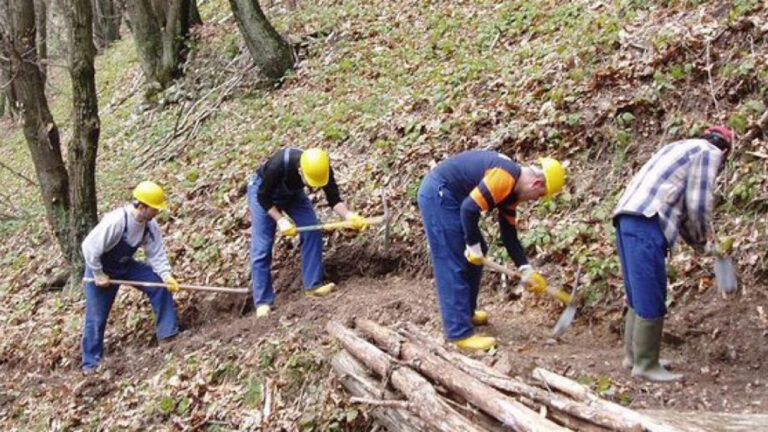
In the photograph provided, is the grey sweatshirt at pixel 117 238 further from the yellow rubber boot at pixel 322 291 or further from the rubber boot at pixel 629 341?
the rubber boot at pixel 629 341

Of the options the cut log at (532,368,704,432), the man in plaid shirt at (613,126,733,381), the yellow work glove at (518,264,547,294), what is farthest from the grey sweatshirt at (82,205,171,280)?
the man in plaid shirt at (613,126,733,381)

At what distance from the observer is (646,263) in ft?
15.8

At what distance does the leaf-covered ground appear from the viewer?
18.8ft

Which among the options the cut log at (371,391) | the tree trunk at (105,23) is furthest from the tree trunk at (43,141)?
the tree trunk at (105,23)

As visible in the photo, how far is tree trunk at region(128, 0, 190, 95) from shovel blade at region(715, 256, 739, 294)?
12.4 meters

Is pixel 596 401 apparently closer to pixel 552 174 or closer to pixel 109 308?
pixel 552 174

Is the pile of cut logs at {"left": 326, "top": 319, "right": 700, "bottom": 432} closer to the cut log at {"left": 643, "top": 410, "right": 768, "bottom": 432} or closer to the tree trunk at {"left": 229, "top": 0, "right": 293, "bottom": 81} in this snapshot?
the cut log at {"left": 643, "top": 410, "right": 768, "bottom": 432}

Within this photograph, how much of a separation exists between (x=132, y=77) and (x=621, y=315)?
1683 centimetres

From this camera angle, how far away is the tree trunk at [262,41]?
41.9 feet

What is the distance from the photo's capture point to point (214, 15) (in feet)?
58.4

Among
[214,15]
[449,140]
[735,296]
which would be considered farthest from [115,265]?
[214,15]

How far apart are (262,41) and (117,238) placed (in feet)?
20.3

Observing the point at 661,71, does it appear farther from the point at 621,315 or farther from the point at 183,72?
the point at 183,72

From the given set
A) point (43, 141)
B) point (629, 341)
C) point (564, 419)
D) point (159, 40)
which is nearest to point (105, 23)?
point (159, 40)
